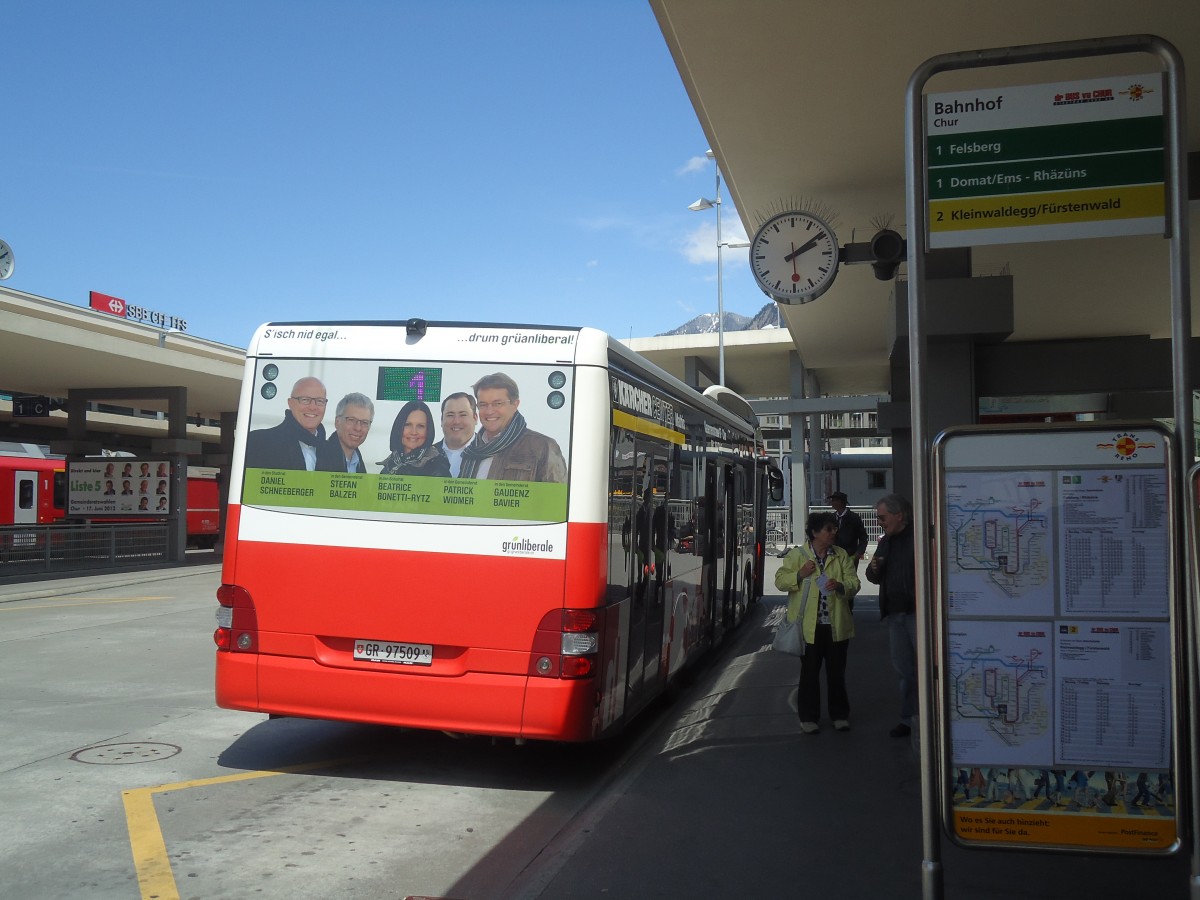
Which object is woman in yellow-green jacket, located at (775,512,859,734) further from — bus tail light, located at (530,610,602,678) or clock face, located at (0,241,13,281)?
clock face, located at (0,241,13,281)

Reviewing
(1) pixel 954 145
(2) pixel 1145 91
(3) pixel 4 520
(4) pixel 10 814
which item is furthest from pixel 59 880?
(3) pixel 4 520

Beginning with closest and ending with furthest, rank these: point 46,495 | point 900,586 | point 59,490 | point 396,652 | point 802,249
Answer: point 396,652
point 900,586
point 802,249
point 46,495
point 59,490

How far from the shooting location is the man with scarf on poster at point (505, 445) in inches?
260

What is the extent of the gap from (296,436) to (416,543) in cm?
111

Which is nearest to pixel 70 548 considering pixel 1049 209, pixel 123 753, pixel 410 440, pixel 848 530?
pixel 848 530

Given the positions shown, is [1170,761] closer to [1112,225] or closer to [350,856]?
[1112,225]

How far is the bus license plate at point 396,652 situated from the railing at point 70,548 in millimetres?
20624

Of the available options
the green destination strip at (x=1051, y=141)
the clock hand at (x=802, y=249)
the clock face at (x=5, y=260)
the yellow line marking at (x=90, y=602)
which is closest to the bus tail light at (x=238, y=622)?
the green destination strip at (x=1051, y=141)

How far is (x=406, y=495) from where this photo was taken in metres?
6.71

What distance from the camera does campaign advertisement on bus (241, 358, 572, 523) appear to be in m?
6.62

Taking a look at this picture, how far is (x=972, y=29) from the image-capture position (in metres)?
6.70

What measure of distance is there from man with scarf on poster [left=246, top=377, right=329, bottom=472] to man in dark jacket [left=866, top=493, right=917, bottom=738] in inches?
152

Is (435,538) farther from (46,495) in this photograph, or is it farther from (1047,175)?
(46,495)

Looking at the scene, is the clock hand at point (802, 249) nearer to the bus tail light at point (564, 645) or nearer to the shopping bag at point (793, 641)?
the shopping bag at point (793, 641)
